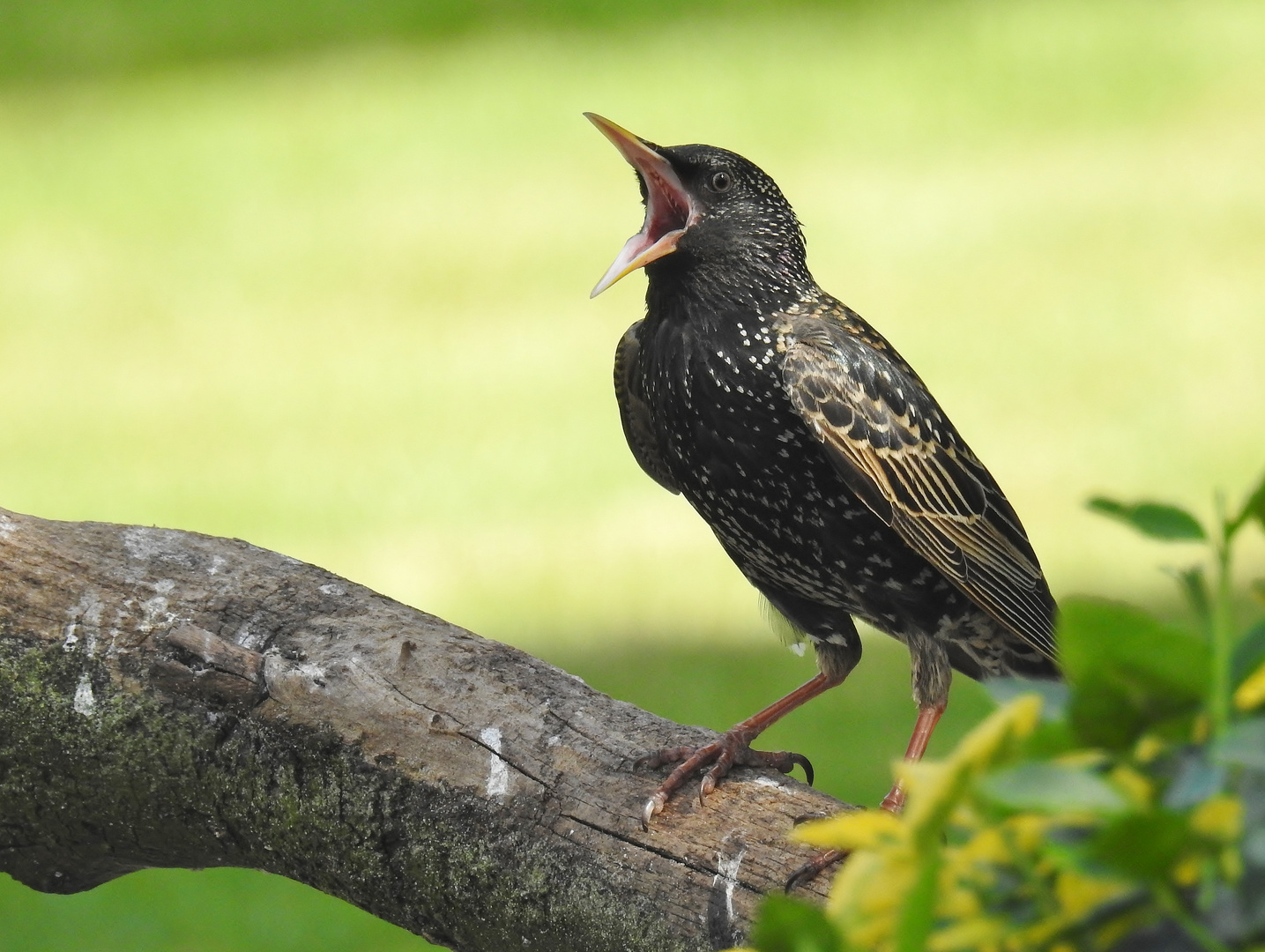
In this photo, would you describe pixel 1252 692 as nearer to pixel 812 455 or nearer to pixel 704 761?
pixel 704 761

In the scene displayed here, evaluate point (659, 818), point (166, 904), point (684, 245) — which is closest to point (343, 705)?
point (659, 818)

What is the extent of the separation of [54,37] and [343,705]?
10.7m

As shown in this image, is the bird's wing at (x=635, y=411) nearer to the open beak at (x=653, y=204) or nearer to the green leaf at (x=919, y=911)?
the open beak at (x=653, y=204)

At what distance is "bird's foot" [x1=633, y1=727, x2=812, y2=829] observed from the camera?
1.89m

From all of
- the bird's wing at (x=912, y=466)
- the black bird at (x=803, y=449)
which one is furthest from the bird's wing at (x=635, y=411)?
the bird's wing at (x=912, y=466)

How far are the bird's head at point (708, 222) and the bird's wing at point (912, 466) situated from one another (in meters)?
0.14

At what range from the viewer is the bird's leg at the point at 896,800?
1.78 m

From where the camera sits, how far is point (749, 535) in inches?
95.6

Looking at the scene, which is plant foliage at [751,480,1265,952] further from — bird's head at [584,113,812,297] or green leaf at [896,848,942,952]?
bird's head at [584,113,812,297]

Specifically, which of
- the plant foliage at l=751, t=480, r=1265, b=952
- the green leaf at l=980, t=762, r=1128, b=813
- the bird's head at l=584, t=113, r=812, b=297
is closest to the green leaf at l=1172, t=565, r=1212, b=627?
the plant foliage at l=751, t=480, r=1265, b=952

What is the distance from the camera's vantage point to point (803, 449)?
2371mm

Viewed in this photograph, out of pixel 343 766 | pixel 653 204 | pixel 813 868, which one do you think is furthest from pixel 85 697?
pixel 653 204

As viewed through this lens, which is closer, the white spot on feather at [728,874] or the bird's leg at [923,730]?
the white spot on feather at [728,874]

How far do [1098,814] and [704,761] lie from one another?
140cm
